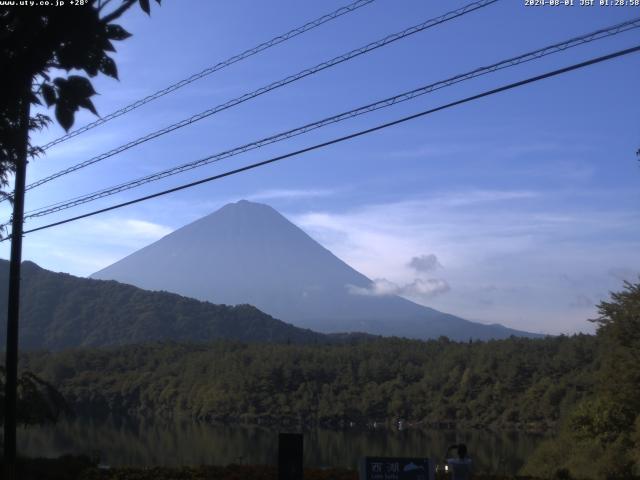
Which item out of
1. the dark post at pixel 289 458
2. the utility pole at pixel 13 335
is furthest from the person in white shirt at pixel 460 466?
the utility pole at pixel 13 335

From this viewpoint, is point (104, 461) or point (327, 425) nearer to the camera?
point (104, 461)

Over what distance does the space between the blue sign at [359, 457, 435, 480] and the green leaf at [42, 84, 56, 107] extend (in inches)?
194

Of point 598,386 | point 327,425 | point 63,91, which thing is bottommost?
point 327,425

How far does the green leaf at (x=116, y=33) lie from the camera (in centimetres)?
442

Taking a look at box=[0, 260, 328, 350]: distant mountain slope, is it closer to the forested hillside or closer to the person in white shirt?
the forested hillside

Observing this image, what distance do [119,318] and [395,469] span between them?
439 ft

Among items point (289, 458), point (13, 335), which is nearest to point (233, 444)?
point (13, 335)

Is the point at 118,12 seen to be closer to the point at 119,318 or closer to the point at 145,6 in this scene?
the point at 145,6

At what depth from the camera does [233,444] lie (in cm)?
4150

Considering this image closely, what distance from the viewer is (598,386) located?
79.3 ft

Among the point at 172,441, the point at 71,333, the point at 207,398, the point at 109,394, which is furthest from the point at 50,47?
the point at 71,333

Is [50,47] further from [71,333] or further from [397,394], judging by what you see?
[71,333]

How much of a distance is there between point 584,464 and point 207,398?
52482 millimetres

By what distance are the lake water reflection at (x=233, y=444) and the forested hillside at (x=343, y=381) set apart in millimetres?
4173
